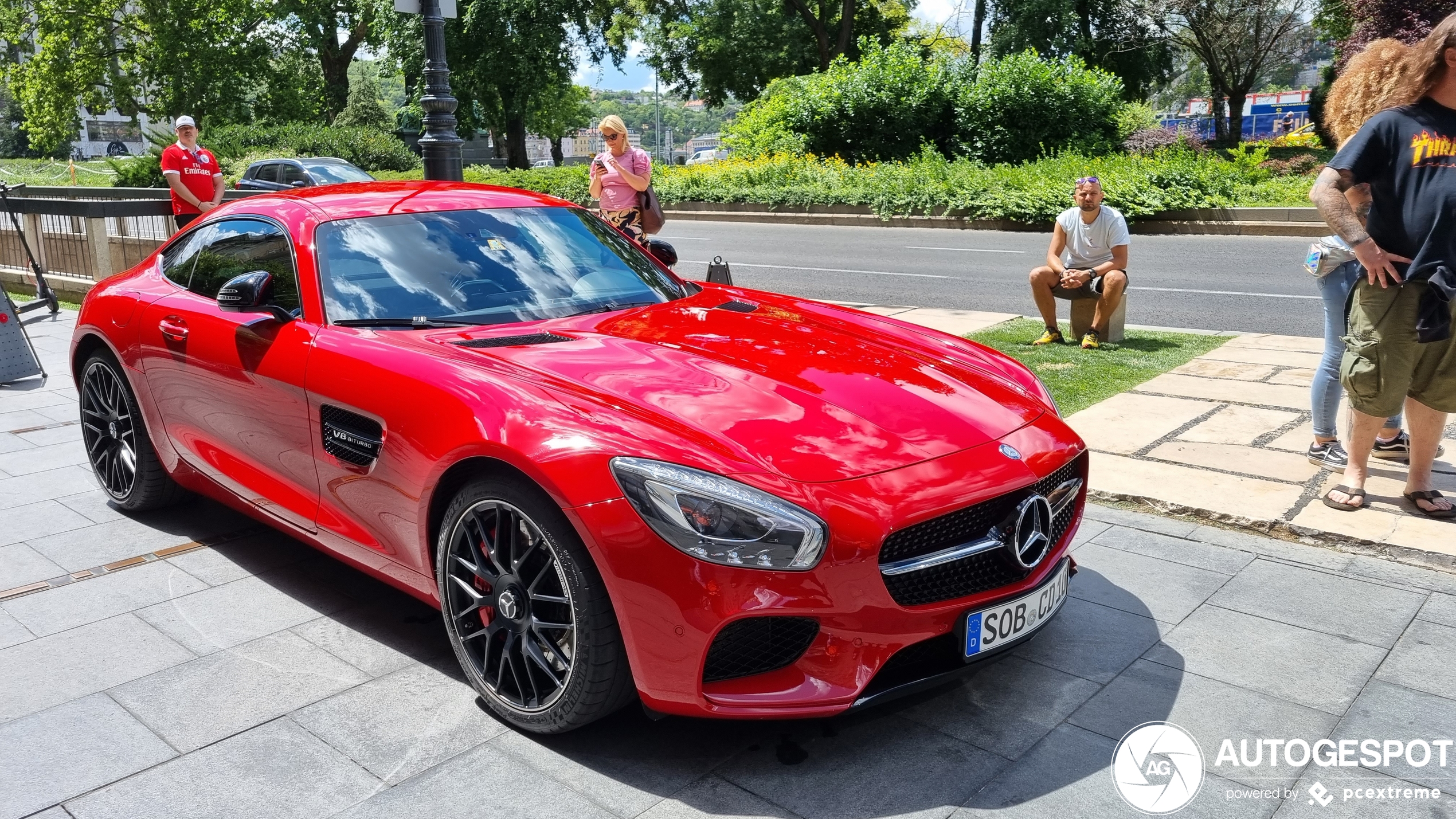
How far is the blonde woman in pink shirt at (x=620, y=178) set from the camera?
8102 millimetres

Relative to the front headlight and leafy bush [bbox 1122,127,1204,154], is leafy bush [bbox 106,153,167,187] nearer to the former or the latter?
leafy bush [bbox 1122,127,1204,154]

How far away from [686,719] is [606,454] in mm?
881

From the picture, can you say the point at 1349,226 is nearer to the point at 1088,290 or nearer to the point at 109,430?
the point at 1088,290

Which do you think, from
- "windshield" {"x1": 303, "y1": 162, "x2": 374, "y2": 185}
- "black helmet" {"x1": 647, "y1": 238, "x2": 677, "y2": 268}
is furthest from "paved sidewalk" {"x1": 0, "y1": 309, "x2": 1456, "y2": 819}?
"windshield" {"x1": 303, "y1": 162, "x2": 374, "y2": 185}

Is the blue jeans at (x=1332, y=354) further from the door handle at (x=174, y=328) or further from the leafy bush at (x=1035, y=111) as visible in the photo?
the leafy bush at (x=1035, y=111)

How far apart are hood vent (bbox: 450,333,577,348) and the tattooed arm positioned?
9.63 feet

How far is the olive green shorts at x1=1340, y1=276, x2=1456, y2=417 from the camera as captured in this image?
14.4 feet

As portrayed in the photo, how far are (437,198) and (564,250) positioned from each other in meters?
0.52

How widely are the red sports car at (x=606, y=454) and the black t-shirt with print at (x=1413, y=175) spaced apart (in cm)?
174

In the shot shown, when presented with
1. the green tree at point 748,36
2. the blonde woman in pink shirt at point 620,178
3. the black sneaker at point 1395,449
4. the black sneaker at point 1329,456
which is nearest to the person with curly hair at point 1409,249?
the black sneaker at point 1329,456

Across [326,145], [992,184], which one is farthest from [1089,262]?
[326,145]

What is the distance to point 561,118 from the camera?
2953 inches

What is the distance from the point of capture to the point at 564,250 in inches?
168

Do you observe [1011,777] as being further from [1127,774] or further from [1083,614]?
[1083,614]
